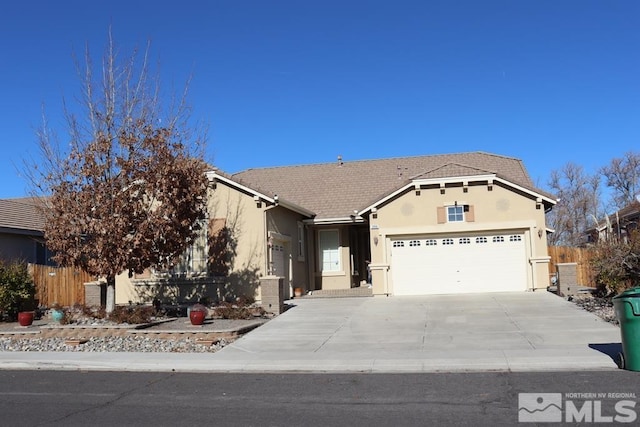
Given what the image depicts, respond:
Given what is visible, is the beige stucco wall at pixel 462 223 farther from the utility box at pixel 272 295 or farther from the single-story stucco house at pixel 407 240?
the utility box at pixel 272 295

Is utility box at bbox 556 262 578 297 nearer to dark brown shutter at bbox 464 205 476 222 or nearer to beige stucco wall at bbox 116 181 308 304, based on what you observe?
dark brown shutter at bbox 464 205 476 222

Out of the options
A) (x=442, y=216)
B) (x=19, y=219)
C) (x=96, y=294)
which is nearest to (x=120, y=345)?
(x=96, y=294)

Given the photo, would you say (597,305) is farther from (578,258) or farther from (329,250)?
(329,250)

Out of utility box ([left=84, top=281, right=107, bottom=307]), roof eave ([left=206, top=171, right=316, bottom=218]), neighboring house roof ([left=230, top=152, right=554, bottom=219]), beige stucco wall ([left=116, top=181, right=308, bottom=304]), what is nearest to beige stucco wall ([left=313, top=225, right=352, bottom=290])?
neighboring house roof ([left=230, top=152, right=554, bottom=219])

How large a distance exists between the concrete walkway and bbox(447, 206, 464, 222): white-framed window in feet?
13.8

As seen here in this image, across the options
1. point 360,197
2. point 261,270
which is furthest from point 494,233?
point 261,270

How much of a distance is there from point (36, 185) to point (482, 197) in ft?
48.3

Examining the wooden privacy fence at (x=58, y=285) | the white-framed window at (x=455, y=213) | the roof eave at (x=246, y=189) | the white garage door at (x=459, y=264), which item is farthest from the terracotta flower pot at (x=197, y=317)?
the white-framed window at (x=455, y=213)

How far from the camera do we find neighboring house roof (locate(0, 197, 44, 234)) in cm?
2414

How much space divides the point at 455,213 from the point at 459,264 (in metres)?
1.86

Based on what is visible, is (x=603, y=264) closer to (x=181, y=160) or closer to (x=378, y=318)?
(x=378, y=318)

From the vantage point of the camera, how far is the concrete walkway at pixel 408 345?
10898 millimetres

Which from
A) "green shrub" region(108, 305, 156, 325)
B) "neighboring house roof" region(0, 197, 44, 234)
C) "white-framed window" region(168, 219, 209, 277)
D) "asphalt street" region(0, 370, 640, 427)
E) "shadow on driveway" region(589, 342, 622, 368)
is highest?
"neighboring house roof" region(0, 197, 44, 234)

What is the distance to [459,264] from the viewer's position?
71.2 feet
